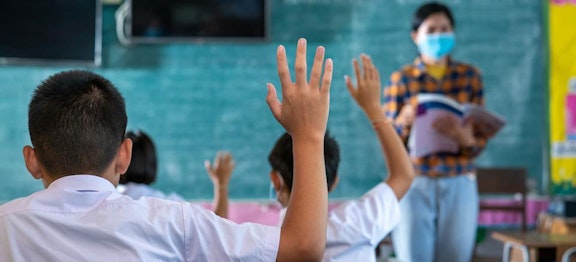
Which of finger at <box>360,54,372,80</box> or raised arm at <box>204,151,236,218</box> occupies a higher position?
finger at <box>360,54,372,80</box>

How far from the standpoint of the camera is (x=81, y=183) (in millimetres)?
1103

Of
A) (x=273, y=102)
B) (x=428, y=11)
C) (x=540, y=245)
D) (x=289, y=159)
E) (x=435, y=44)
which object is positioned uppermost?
(x=428, y=11)

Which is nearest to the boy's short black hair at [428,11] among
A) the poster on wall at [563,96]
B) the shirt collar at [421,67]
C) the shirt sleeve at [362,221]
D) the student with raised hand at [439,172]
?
the student with raised hand at [439,172]

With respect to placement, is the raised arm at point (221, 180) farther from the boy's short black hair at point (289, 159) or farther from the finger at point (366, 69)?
the finger at point (366, 69)

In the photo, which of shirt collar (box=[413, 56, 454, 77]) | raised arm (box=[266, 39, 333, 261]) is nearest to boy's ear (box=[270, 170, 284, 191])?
raised arm (box=[266, 39, 333, 261])

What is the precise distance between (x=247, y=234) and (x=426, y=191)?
2096mm

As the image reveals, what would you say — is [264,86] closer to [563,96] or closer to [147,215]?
[563,96]

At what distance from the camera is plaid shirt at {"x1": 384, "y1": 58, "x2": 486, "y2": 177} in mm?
3133

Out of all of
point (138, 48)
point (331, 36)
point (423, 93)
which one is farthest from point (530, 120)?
point (138, 48)

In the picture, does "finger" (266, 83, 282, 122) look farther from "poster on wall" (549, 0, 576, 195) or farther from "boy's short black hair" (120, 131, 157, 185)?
"poster on wall" (549, 0, 576, 195)

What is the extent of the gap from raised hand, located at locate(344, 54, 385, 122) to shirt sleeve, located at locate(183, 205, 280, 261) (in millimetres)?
797

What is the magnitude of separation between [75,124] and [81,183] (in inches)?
3.5

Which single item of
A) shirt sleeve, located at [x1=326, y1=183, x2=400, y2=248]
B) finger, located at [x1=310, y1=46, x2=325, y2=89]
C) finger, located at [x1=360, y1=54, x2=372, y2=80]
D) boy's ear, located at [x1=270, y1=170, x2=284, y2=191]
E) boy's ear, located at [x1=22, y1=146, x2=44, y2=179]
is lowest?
shirt sleeve, located at [x1=326, y1=183, x2=400, y2=248]

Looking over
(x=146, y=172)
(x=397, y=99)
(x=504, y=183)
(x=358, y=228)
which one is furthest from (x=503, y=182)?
(x=358, y=228)
